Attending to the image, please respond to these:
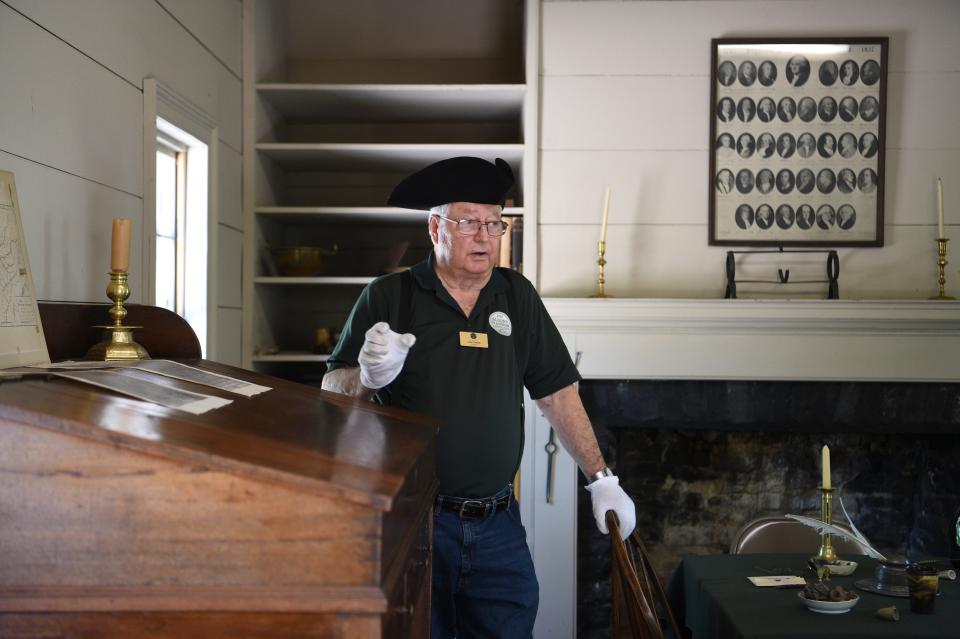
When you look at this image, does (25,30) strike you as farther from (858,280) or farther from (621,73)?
(858,280)

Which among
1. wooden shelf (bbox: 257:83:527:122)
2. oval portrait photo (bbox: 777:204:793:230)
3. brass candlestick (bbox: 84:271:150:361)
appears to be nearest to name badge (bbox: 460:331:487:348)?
brass candlestick (bbox: 84:271:150:361)

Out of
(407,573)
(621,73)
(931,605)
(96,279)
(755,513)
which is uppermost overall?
(621,73)

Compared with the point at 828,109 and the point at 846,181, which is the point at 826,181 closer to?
the point at 846,181

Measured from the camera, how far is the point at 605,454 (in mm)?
3664

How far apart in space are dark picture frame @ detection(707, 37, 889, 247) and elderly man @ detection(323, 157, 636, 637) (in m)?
1.63

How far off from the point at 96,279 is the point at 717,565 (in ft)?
5.76

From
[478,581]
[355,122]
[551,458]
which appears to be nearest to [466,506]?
[478,581]

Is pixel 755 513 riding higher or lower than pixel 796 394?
lower

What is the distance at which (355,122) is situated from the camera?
4.13 m

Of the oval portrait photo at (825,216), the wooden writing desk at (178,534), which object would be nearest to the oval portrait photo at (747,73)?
the oval portrait photo at (825,216)

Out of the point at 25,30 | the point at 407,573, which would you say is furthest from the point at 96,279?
the point at 407,573

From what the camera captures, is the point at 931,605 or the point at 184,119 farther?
the point at 184,119

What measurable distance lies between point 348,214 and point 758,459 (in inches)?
78.7

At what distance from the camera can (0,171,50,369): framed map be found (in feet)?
4.75
